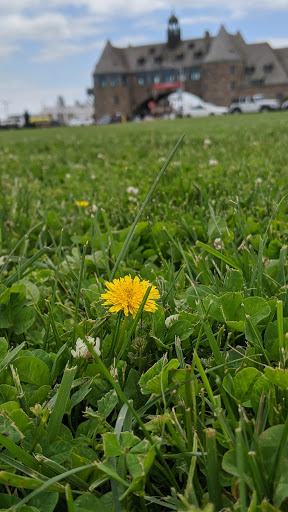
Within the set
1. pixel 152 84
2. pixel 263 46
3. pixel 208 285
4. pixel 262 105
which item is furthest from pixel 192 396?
pixel 152 84

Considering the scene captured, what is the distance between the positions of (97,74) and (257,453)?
6898cm

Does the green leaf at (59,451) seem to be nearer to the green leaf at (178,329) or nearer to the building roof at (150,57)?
the green leaf at (178,329)

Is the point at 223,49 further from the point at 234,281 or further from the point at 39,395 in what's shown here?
→ the point at 39,395

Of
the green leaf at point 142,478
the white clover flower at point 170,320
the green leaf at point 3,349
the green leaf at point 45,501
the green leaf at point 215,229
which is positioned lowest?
the green leaf at point 45,501

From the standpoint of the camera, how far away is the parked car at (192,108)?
4316 cm

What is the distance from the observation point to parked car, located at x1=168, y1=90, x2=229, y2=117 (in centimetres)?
4316

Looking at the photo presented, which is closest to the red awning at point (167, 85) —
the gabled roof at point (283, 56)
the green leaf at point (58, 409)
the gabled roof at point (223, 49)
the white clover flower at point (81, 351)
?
the gabled roof at point (223, 49)

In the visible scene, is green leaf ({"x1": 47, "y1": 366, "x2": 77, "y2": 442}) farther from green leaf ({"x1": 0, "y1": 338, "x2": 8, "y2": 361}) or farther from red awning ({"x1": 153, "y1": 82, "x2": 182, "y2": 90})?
red awning ({"x1": 153, "y1": 82, "x2": 182, "y2": 90})

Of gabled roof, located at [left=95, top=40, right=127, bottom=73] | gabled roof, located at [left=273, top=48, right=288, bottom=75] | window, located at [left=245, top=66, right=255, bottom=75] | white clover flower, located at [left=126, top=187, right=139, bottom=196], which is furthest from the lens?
gabled roof, located at [left=95, top=40, right=127, bottom=73]

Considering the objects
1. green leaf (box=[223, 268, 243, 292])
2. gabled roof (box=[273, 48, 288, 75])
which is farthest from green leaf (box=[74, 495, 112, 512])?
gabled roof (box=[273, 48, 288, 75])

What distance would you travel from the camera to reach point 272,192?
7.91 ft

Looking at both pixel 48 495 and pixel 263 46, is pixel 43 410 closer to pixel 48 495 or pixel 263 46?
pixel 48 495

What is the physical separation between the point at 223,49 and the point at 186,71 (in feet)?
21.9

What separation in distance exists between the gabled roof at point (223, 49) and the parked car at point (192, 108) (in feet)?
23.0
